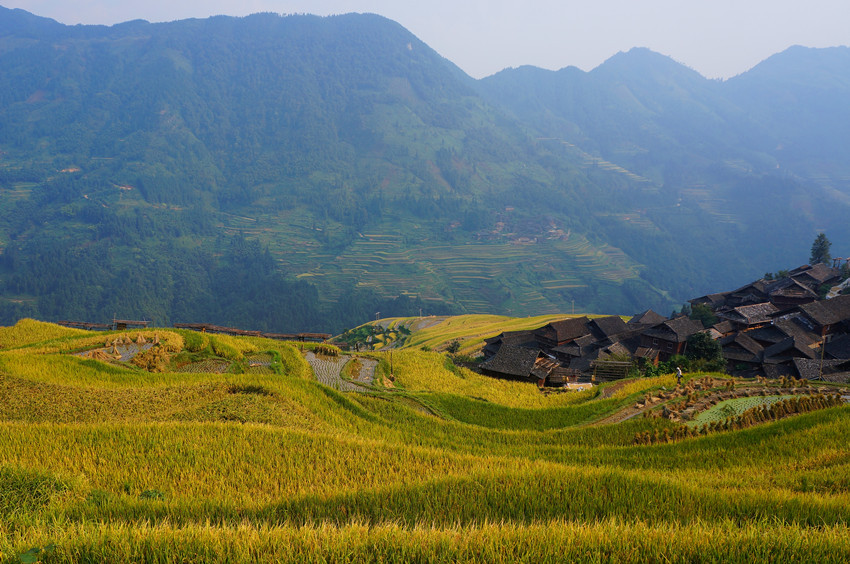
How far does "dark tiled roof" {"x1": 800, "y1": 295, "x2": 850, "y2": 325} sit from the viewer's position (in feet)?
135

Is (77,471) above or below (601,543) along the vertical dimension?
below

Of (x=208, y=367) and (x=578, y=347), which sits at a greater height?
(x=208, y=367)

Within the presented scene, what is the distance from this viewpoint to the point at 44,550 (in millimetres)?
3861

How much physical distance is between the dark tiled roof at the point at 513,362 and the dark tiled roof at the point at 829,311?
22.5 m

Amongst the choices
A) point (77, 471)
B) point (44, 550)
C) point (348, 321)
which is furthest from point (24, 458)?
point (348, 321)

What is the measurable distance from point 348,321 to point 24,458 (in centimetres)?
13529

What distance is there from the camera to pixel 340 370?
29.2 metres

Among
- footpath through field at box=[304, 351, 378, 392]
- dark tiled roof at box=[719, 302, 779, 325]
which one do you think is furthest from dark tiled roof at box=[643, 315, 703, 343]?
footpath through field at box=[304, 351, 378, 392]

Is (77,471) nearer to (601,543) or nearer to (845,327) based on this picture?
(601,543)

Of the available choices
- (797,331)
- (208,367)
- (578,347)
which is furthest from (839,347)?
(208,367)

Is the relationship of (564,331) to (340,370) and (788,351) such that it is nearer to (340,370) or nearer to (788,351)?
(788,351)

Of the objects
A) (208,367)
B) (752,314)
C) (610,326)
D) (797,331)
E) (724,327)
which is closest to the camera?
(208,367)

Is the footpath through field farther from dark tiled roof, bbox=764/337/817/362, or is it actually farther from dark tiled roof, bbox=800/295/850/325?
dark tiled roof, bbox=800/295/850/325

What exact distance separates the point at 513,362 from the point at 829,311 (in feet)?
87.0
